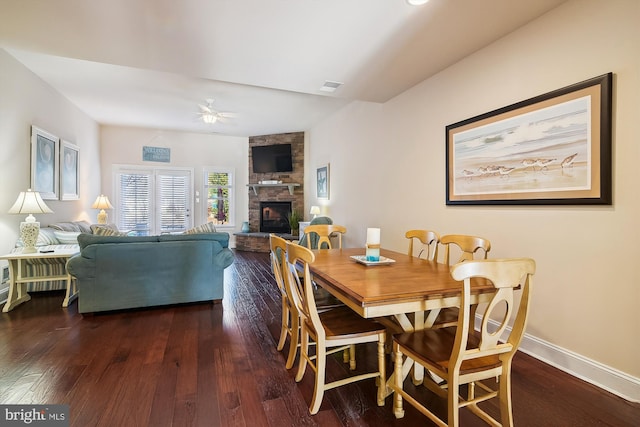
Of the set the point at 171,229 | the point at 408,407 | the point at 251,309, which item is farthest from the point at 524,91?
the point at 171,229

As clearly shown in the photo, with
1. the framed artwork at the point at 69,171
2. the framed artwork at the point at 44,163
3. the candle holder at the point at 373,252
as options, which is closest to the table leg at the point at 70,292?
the framed artwork at the point at 44,163

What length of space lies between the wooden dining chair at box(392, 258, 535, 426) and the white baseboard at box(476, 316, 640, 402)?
3.42 ft

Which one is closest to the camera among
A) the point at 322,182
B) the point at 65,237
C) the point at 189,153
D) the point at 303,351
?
the point at 303,351

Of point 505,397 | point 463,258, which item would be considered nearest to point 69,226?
point 463,258

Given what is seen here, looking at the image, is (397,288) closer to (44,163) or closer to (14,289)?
(14,289)

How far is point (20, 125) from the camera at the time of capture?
3736 millimetres

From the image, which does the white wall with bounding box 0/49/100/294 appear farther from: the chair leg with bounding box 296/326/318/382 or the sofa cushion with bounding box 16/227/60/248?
the chair leg with bounding box 296/326/318/382

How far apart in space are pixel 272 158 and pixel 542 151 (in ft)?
19.7

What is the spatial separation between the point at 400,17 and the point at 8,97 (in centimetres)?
443

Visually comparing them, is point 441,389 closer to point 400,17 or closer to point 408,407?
point 408,407

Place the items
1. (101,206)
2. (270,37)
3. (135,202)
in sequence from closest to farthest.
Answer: (270,37)
(101,206)
(135,202)

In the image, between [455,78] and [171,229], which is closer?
[455,78]

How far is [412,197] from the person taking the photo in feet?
12.0

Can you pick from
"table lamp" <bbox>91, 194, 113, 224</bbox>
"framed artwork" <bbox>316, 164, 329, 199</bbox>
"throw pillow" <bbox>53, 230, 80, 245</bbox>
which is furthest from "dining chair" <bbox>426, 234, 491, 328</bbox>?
"table lamp" <bbox>91, 194, 113, 224</bbox>
